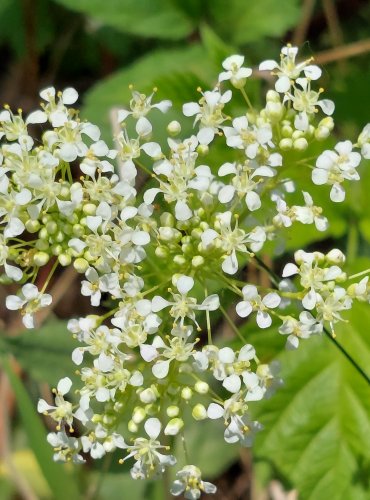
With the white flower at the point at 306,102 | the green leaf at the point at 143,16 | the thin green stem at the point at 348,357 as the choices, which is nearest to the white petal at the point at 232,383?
the thin green stem at the point at 348,357

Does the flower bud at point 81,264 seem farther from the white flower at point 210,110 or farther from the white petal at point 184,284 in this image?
the white flower at point 210,110

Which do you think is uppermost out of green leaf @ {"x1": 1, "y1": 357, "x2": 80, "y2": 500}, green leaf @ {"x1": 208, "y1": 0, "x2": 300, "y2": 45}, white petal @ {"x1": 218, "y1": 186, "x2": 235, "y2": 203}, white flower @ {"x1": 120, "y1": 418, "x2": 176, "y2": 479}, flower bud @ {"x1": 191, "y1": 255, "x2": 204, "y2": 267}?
white petal @ {"x1": 218, "y1": 186, "x2": 235, "y2": 203}

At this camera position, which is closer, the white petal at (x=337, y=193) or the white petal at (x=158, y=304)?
the white petal at (x=158, y=304)

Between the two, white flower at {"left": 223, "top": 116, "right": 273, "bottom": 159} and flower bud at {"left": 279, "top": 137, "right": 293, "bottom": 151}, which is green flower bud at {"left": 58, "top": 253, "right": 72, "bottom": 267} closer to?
white flower at {"left": 223, "top": 116, "right": 273, "bottom": 159}

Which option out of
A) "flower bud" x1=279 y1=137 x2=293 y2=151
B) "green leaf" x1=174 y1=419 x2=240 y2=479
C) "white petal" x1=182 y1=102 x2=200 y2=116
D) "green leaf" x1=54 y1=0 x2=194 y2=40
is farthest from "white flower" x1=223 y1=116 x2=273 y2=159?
"green leaf" x1=174 y1=419 x2=240 y2=479

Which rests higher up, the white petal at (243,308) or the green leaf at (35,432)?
the white petal at (243,308)

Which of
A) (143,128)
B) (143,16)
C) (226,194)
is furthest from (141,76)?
(226,194)


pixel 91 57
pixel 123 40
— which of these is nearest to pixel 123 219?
pixel 123 40

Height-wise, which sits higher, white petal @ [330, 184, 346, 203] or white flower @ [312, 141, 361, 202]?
white flower @ [312, 141, 361, 202]

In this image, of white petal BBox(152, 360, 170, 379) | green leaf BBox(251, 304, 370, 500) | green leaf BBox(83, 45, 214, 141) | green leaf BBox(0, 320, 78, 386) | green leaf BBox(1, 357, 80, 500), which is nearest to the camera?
white petal BBox(152, 360, 170, 379)
